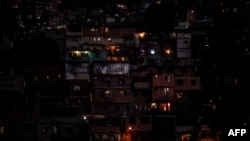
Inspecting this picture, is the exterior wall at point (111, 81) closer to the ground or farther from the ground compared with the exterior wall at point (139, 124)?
farther from the ground

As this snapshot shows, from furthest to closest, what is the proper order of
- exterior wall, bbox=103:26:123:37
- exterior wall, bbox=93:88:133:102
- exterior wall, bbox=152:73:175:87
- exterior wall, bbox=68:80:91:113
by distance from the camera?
exterior wall, bbox=103:26:123:37
exterior wall, bbox=152:73:175:87
exterior wall, bbox=68:80:91:113
exterior wall, bbox=93:88:133:102

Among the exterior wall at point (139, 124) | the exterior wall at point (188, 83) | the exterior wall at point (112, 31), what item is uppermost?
the exterior wall at point (112, 31)

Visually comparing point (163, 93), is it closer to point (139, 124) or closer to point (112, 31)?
point (139, 124)

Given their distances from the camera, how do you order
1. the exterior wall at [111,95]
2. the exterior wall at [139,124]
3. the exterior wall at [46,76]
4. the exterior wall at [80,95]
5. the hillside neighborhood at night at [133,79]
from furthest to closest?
the exterior wall at [46,76]
the exterior wall at [80,95]
the exterior wall at [111,95]
the exterior wall at [139,124]
the hillside neighborhood at night at [133,79]

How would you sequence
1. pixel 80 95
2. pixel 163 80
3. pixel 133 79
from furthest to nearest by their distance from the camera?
1. pixel 163 80
2. pixel 133 79
3. pixel 80 95

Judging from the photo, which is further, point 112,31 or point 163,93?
point 112,31

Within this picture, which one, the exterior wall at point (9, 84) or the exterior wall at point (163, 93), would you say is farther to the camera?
the exterior wall at point (163, 93)

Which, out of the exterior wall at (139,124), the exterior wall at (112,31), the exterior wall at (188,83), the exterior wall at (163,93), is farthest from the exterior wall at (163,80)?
the exterior wall at (112,31)

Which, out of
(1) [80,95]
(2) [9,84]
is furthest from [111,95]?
(2) [9,84]

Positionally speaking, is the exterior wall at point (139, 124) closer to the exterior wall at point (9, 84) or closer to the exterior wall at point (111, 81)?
the exterior wall at point (111, 81)

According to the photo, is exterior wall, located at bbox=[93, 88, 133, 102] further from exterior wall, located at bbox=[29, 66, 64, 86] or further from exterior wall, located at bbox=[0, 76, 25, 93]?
exterior wall, located at bbox=[0, 76, 25, 93]

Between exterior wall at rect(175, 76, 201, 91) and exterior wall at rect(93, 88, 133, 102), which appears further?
exterior wall at rect(175, 76, 201, 91)

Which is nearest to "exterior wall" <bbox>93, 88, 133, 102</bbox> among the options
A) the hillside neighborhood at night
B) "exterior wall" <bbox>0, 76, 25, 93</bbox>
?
the hillside neighborhood at night
